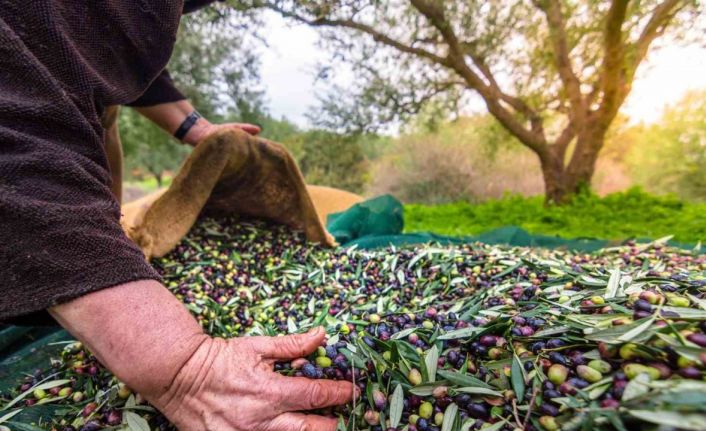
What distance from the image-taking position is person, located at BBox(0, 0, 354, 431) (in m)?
0.62

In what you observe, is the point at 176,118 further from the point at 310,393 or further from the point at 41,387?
the point at 310,393

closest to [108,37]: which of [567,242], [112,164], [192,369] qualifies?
[192,369]

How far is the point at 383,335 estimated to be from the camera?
0.89m

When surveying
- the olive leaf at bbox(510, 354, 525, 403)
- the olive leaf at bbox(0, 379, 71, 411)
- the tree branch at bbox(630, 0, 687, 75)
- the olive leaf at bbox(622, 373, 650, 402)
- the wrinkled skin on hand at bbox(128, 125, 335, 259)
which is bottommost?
the olive leaf at bbox(0, 379, 71, 411)

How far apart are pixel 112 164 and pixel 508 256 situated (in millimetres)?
2086

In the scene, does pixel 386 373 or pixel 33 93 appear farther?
pixel 386 373

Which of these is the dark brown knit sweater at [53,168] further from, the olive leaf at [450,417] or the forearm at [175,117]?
the forearm at [175,117]

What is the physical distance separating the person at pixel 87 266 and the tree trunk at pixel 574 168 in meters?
3.82

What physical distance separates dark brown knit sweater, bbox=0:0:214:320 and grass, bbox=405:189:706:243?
8.76 feet

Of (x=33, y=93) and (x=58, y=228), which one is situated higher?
(x=33, y=93)

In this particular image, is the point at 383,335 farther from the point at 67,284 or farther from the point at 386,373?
the point at 67,284

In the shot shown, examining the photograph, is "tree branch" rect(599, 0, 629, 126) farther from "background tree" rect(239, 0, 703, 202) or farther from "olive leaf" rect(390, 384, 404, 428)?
"olive leaf" rect(390, 384, 404, 428)

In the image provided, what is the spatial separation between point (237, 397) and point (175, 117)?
152 cm

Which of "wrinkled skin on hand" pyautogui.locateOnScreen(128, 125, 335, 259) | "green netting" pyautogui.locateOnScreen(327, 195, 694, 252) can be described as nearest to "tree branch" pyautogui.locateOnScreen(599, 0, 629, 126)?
"green netting" pyautogui.locateOnScreen(327, 195, 694, 252)
